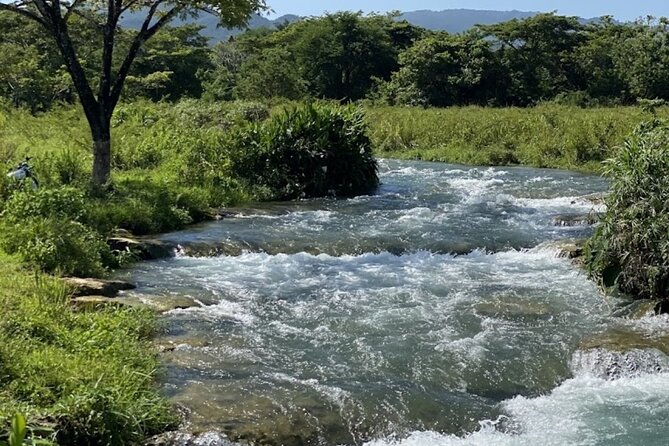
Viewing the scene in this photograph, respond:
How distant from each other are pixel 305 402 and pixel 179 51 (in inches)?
1783

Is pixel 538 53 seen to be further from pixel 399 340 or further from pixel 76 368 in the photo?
pixel 76 368

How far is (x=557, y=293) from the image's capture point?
33.2 ft

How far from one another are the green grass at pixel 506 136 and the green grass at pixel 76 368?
20.4 meters

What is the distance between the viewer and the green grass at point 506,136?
84.1ft

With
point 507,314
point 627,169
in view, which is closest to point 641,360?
point 507,314

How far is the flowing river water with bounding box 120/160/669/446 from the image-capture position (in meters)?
6.26

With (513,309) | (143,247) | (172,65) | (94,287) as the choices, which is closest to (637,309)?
(513,309)

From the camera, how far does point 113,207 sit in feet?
43.4

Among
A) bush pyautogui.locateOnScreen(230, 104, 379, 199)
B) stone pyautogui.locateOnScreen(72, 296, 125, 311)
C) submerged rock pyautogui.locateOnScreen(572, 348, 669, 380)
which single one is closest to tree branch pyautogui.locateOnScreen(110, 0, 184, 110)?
bush pyautogui.locateOnScreen(230, 104, 379, 199)

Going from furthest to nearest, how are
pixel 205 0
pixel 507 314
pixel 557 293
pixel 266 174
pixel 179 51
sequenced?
pixel 179 51
pixel 266 174
pixel 205 0
pixel 557 293
pixel 507 314

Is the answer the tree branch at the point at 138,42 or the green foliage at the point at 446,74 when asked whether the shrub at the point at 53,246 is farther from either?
the green foliage at the point at 446,74

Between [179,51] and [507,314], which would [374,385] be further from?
[179,51]

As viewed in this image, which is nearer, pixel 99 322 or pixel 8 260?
pixel 99 322

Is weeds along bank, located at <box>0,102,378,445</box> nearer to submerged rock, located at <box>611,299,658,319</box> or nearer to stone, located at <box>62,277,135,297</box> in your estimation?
stone, located at <box>62,277,135,297</box>
